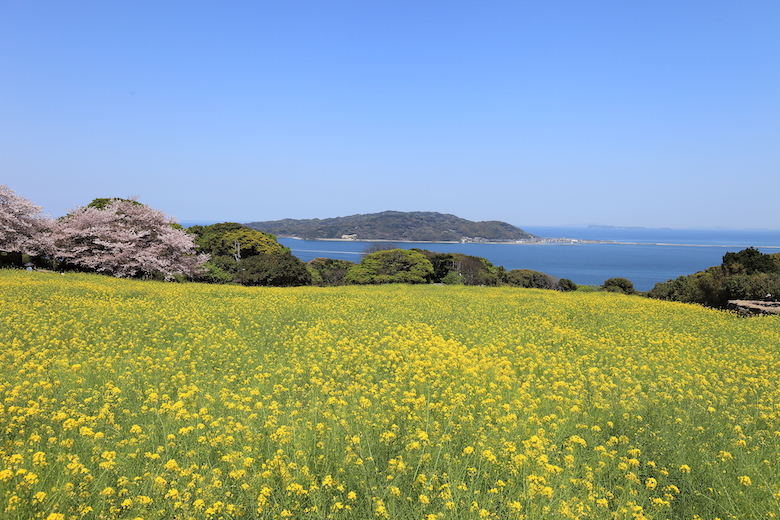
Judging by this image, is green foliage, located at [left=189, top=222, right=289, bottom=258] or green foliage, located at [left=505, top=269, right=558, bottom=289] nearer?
green foliage, located at [left=189, top=222, right=289, bottom=258]

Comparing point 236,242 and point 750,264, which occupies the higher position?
point 236,242

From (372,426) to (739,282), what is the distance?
24.7 metres

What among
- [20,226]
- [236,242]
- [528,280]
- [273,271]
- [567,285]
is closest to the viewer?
[20,226]

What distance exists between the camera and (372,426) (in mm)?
4492

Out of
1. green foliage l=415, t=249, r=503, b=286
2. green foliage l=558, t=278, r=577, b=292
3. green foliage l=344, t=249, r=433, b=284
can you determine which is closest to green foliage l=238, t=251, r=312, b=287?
green foliage l=344, t=249, r=433, b=284

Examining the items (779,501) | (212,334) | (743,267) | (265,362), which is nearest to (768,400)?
(779,501)

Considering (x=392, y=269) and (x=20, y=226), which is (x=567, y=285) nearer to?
(x=392, y=269)

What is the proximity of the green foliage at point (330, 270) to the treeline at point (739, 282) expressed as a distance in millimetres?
38981

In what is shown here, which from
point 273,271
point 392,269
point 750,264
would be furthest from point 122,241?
point 750,264

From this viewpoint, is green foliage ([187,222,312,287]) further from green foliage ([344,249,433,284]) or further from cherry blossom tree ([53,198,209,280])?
green foliage ([344,249,433,284])

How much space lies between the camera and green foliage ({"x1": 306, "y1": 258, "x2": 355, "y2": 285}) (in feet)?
197

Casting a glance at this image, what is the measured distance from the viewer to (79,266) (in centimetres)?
2773

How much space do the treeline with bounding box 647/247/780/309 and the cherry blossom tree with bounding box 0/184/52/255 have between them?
1487 inches

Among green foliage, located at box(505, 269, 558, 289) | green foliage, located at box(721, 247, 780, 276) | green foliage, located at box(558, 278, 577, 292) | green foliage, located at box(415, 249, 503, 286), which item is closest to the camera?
green foliage, located at box(721, 247, 780, 276)
